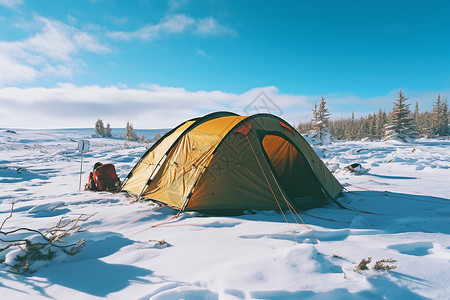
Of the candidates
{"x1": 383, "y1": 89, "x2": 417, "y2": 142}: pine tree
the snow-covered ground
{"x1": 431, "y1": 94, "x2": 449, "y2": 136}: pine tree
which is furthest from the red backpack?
{"x1": 431, "y1": 94, "x2": 449, "y2": 136}: pine tree

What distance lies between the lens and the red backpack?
6.95 metres

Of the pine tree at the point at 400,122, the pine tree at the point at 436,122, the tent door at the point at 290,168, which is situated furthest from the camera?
the pine tree at the point at 436,122

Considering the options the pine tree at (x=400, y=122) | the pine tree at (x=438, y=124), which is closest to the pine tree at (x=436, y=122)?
the pine tree at (x=438, y=124)

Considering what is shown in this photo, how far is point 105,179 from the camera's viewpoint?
702 centimetres

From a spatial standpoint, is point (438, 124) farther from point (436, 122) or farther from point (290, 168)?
point (290, 168)

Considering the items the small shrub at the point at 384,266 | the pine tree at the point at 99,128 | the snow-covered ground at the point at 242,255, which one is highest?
the pine tree at the point at 99,128

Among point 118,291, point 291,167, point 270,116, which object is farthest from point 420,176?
point 118,291

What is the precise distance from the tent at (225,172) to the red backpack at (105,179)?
3.89 ft

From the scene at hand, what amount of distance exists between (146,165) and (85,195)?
6.18ft

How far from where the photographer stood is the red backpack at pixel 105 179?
6945mm

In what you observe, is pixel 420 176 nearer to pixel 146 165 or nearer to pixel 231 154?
pixel 231 154

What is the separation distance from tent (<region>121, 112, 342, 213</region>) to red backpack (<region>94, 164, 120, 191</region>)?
46.7 inches

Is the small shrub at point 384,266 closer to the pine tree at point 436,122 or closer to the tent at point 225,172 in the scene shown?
the tent at point 225,172

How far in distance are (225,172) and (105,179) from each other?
4357 mm
